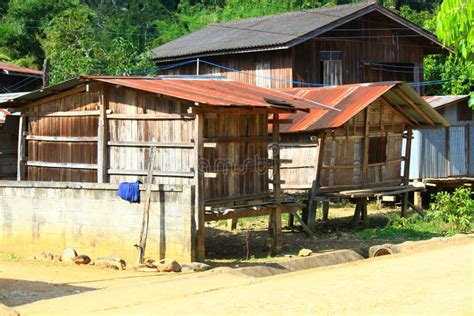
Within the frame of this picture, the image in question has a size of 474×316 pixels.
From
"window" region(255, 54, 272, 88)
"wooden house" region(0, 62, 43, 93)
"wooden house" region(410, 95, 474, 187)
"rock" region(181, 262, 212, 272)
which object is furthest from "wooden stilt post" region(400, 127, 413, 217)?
"wooden house" region(0, 62, 43, 93)

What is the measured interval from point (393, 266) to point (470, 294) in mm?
3161

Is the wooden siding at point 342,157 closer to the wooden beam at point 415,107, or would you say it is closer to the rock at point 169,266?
the wooden beam at point 415,107

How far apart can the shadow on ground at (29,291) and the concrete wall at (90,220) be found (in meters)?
2.49

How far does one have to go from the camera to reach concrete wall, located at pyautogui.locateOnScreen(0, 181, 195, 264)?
16484 millimetres

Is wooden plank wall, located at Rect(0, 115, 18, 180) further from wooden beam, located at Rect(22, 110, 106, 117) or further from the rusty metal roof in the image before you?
the rusty metal roof

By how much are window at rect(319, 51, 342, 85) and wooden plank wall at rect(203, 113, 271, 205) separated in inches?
480

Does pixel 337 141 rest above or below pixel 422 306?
above

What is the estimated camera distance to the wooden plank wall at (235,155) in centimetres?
1747

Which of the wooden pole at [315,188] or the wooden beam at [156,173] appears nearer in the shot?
the wooden beam at [156,173]

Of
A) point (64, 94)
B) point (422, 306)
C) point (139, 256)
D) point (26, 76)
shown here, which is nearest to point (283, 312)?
point (422, 306)

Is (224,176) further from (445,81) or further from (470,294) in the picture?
(445,81)

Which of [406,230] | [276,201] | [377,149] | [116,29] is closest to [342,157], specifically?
[377,149]

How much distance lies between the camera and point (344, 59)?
3131 cm

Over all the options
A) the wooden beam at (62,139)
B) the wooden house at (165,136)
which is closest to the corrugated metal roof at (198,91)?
the wooden house at (165,136)
